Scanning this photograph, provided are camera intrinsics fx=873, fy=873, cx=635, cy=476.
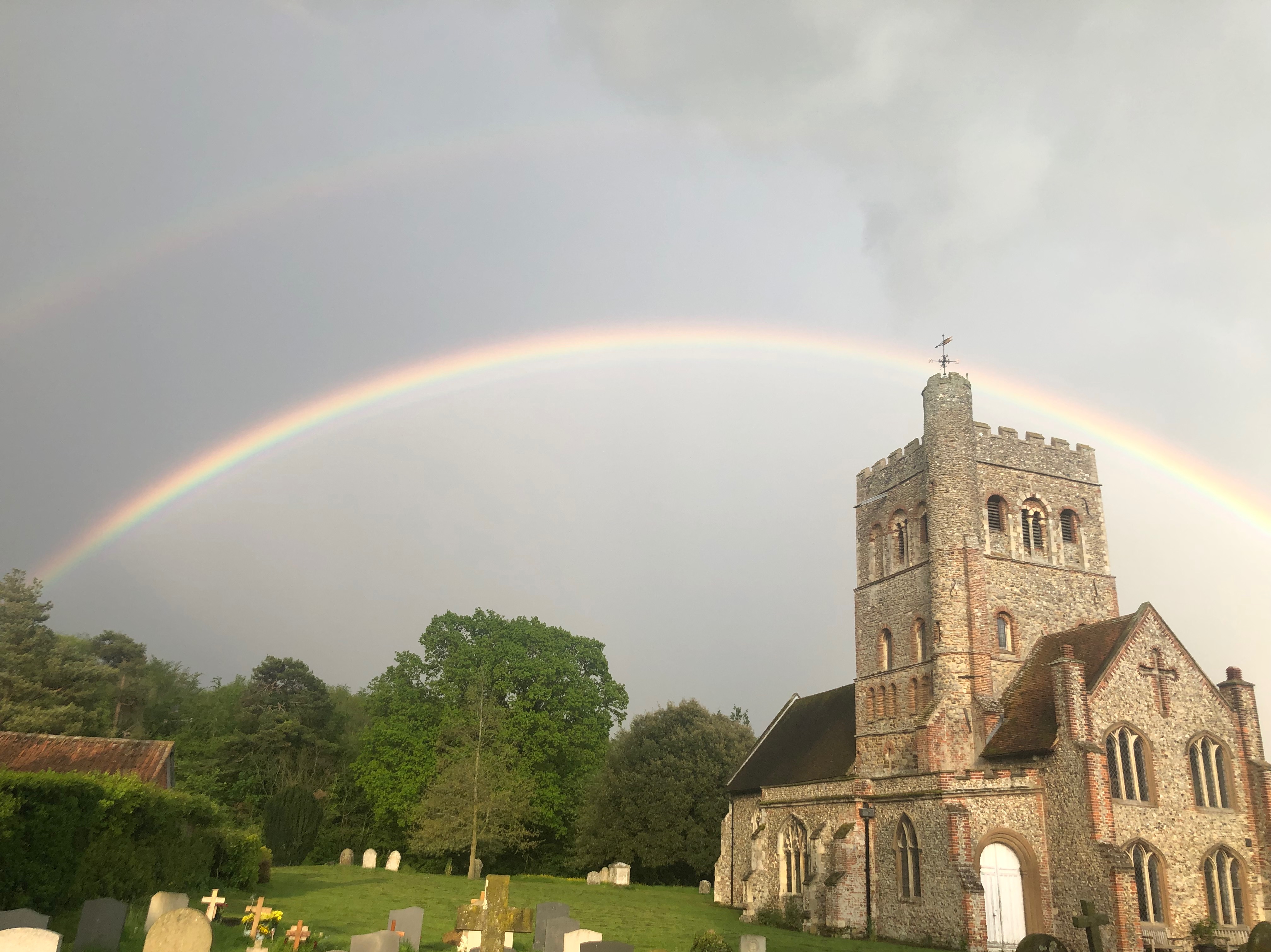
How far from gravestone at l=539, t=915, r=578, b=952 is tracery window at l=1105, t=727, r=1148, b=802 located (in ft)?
55.5

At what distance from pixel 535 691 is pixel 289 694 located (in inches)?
918

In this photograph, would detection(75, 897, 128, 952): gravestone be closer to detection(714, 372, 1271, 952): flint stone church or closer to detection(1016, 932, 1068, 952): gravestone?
detection(1016, 932, 1068, 952): gravestone

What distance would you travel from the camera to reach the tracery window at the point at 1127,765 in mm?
25719

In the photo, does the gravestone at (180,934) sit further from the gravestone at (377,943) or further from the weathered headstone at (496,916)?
the weathered headstone at (496,916)

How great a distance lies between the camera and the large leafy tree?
49750mm

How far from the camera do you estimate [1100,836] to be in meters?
24.3

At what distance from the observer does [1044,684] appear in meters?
29.1

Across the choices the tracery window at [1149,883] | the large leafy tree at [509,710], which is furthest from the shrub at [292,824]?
the tracery window at [1149,883]

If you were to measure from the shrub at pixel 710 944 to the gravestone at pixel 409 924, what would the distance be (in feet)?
19.5

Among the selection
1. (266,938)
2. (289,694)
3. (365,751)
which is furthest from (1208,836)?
(289,694)

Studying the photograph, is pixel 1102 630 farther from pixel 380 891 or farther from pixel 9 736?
pixel 9 736

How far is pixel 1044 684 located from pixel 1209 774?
5.17 m

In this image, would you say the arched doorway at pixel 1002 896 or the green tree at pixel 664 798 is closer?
the arched doorway at pixel 1002 896

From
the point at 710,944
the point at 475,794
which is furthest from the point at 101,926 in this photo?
the point at 475,794
